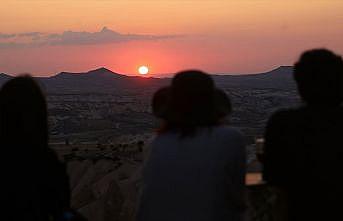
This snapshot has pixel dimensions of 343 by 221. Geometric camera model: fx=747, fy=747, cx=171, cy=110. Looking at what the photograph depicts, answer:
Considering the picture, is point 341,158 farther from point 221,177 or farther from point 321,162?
point 221,177

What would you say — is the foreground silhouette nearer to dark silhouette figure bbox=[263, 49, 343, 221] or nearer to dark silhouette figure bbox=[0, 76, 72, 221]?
dark silhouette figure bbox=[0, 76, 72, 221]

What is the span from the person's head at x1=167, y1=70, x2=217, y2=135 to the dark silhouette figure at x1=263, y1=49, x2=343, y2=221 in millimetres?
352

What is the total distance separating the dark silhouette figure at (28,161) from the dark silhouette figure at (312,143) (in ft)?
3.97

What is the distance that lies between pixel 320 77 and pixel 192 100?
0.71 m

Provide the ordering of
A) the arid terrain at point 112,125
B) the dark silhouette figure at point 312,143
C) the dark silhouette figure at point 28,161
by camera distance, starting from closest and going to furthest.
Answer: the dark silhouette figure at point 312,143 → the dark silhouette figure at point 28,161 → the arid terrain at point 112,125

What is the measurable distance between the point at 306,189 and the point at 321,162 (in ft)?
0.54

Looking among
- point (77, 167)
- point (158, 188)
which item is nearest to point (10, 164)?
point (158, 188)

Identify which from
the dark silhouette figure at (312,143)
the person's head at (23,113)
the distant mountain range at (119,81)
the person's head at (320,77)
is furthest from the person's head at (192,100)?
the distant mountain range at (119,81)

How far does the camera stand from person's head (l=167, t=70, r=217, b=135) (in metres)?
4.03

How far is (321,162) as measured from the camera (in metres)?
4.00

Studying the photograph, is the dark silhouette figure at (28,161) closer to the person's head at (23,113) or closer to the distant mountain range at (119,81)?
the person's head at (23,113)

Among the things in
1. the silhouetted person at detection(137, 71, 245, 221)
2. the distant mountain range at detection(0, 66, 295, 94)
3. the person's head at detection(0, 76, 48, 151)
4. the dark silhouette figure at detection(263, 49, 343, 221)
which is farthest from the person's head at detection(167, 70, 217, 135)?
the distant mountain range at detection(0, 66, 295, 94)

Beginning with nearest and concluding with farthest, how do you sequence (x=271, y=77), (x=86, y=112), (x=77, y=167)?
(x=77, y=167)
(x=86, y=112)
(x=271, y=77)

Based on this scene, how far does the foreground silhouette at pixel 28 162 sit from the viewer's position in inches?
161
